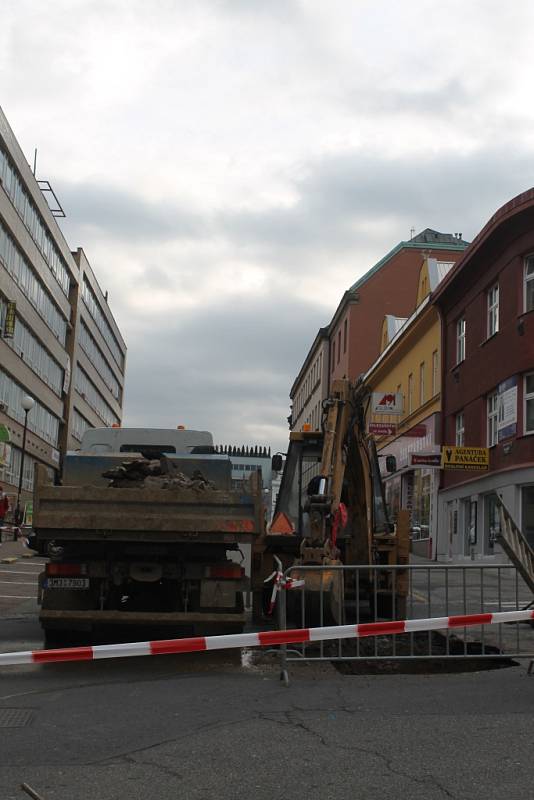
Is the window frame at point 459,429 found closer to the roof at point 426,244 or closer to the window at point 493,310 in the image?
the window at point 493,310

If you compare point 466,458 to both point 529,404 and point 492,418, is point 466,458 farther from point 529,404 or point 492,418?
point 529,404

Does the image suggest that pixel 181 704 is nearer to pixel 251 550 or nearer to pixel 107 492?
pixel 107 492

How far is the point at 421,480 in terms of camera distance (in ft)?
113

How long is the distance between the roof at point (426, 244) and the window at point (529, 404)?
94.5 ft

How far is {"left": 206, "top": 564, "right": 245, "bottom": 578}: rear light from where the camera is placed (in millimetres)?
9155

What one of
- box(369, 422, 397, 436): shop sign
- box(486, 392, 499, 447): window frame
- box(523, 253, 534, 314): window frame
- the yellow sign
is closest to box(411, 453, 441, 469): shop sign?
box(486, 392, 499, 447): window frame

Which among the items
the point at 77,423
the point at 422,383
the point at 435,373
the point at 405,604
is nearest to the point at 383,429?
the point at 422,383

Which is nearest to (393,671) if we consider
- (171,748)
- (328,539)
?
(328,539)

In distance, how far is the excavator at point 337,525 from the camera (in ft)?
31.7

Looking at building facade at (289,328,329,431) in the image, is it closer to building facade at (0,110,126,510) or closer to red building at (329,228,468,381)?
red building at (329,228,468,381)

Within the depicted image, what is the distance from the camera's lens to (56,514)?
8820 mm

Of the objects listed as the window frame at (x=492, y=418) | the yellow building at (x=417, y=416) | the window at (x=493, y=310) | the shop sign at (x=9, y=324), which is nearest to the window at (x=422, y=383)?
the yellow building at (x=417, y=416)

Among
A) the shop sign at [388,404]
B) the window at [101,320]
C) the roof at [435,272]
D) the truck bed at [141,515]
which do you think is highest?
the window at [101,320]

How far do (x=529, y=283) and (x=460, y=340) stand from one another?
6159 mm
